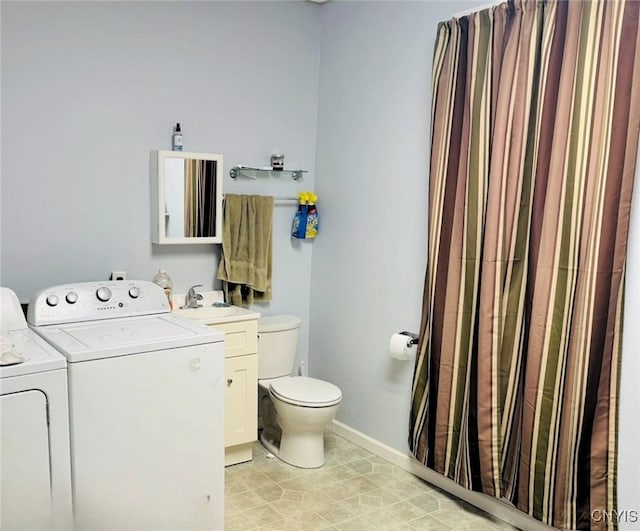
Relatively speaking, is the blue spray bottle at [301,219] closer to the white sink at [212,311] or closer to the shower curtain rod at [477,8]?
the white sink at [212,311]

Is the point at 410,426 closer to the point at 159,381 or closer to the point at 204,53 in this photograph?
the point at 159,381

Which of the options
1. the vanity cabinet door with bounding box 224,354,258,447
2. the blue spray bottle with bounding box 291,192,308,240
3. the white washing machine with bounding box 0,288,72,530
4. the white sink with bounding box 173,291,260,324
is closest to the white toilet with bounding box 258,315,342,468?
the vanity cabinet door with bounding box 224,354,258,447

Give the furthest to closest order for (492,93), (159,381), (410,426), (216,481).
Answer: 1. (410,426)
2. (492,93)
3. (216,481)
4. (159,381)

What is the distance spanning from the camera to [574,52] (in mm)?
2162

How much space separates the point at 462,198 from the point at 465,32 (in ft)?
2.40

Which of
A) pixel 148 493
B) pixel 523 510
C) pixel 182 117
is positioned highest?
pixel 182 117

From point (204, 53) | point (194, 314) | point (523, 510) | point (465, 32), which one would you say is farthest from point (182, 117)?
point (523, 510)

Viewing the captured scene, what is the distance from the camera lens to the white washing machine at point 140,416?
196 centimetres

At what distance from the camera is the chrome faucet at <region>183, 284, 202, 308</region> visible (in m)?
3.12

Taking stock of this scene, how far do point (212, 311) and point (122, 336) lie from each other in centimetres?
91

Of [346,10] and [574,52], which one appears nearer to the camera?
[574,52]

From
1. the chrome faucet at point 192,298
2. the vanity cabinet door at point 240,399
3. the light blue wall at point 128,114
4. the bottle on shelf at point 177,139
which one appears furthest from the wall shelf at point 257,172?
the vanity cabinet door at point 240,399

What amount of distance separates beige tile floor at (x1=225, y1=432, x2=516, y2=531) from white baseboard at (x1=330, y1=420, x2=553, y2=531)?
3cm

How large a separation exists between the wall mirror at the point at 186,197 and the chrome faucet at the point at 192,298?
0.29 metres
